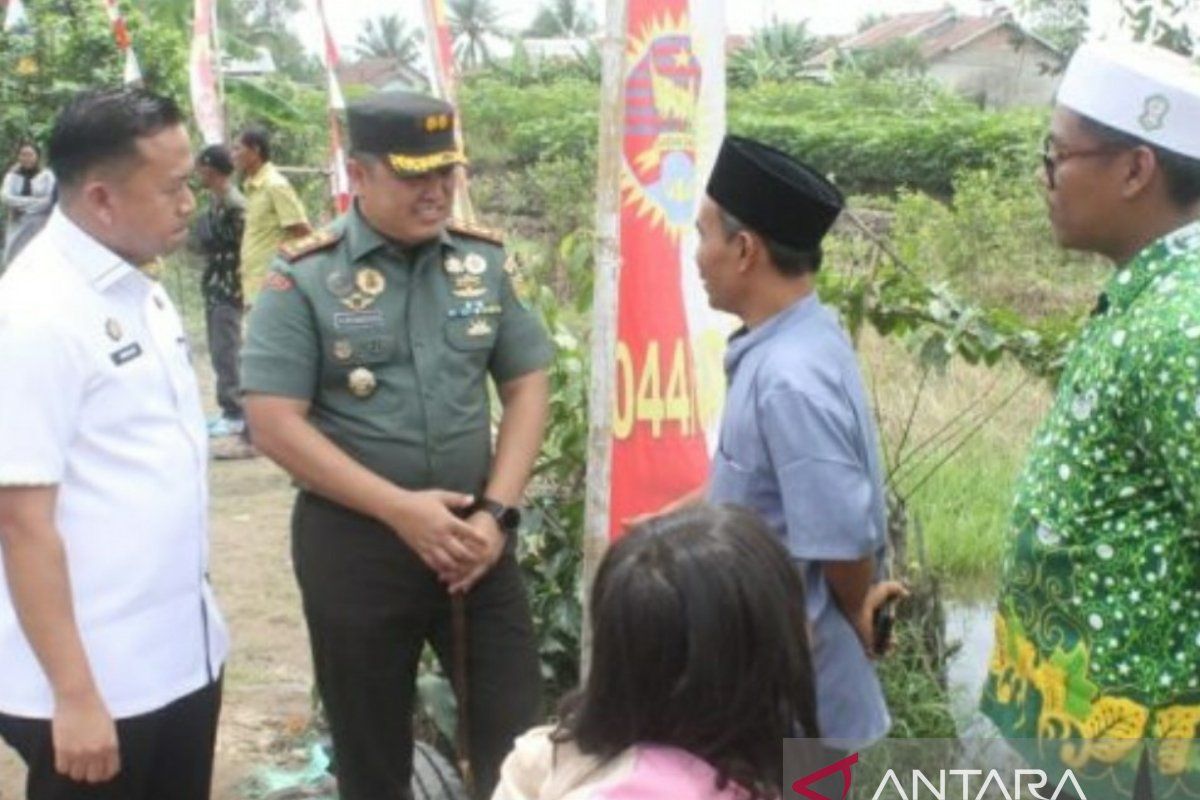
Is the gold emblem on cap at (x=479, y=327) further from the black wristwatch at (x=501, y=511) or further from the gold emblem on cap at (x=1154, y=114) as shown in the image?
the gold emblem on cap at (x=1154, y=114)

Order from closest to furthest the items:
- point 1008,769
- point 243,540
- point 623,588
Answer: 1. point 623,588
2. point 1008,769
3. point 243,540

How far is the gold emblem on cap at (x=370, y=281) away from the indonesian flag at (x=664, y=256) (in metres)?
0.46

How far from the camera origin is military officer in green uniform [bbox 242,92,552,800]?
295 cm

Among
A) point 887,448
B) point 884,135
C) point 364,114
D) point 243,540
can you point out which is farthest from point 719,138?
point 884,135

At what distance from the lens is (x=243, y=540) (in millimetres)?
6949

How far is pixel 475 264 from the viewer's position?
3119 mm

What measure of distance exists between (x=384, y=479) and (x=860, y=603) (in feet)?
3.02

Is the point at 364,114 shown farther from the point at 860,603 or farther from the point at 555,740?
the point at 555,740

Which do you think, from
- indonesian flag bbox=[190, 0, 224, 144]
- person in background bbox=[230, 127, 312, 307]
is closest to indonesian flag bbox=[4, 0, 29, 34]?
indonesian flag bbox=[190, 0, 224, 144]

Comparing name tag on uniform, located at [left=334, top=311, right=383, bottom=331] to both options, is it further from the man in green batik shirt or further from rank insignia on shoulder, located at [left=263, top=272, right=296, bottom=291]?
the man in green batik shirt

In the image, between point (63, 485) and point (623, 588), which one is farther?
point (63, 485)

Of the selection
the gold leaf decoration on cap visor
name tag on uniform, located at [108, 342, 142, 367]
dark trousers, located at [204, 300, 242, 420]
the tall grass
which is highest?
the gold leaf decoration on cap visor

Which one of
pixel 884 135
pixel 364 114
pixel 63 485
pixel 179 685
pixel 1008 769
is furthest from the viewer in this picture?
pixel 884 135

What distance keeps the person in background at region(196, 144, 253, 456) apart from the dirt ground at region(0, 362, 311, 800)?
1.63 ft
